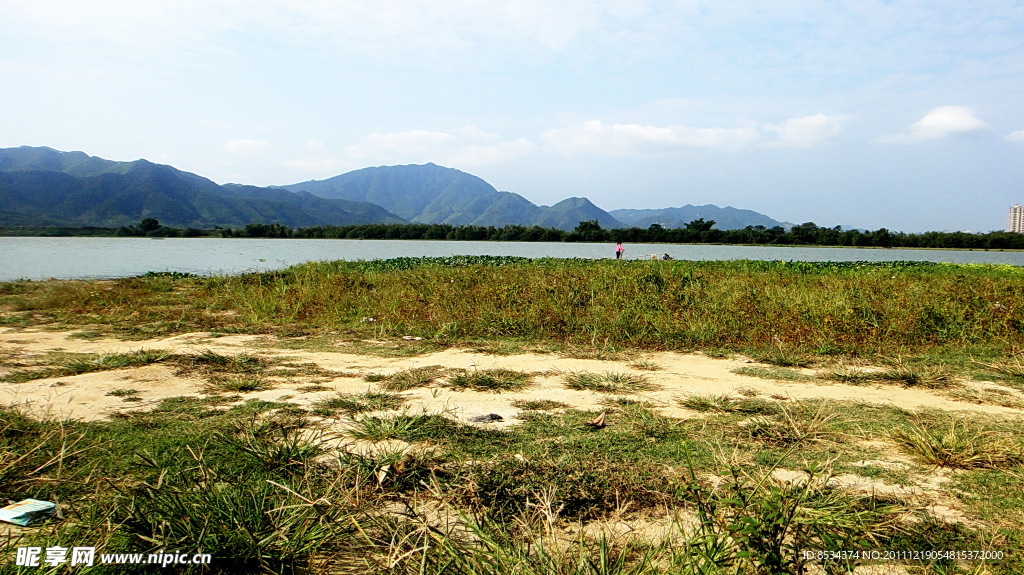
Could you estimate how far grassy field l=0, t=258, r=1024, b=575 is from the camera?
6.30 ft

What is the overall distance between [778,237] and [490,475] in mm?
67788

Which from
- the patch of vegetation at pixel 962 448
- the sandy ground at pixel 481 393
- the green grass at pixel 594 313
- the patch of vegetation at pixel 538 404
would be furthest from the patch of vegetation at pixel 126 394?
the patch of vegetation at pixel 962 448

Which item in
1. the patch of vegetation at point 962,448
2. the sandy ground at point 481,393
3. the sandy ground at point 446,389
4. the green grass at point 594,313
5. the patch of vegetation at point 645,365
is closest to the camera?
the sandy ground at point 481,393

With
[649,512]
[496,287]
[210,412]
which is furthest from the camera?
[496,287]

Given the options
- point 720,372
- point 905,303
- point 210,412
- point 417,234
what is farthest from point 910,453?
point 417,234

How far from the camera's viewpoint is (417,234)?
242ft

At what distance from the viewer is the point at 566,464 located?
9.65 ft

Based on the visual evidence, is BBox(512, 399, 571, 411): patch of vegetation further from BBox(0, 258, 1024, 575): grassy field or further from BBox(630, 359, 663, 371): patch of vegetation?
BBox(630, 359, 663, 371): patch of vegetation

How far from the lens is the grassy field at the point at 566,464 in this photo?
1.92 m

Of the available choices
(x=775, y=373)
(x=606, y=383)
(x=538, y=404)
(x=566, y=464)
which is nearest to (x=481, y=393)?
(x=538, y=404)

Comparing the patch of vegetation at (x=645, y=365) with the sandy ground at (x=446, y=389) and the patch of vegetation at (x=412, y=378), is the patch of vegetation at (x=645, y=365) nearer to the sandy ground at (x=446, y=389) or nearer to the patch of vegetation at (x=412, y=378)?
the sandy ground at (x=446, y=389)

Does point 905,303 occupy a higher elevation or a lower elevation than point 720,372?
higher

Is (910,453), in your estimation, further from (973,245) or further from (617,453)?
(973,245)

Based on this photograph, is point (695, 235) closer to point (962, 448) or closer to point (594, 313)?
point (594, 313)
